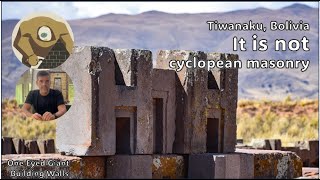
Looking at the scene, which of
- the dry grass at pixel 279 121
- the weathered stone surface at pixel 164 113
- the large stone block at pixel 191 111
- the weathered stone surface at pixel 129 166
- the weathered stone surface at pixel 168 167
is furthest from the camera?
the dry grass at pixel 279 121

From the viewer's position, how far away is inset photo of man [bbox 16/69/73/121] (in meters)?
13.9

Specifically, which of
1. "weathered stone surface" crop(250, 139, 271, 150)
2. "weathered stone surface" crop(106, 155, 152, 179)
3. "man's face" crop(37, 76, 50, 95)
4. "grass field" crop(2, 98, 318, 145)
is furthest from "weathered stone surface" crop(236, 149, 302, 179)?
"grass field" crop(2, 98, 318, 145)

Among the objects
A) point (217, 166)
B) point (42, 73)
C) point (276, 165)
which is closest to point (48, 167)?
point (42, 73)

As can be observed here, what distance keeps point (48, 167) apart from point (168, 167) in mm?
2044

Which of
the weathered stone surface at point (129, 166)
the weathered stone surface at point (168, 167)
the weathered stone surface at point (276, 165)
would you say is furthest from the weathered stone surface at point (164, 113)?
the weathered stone surface at point (276, 165)

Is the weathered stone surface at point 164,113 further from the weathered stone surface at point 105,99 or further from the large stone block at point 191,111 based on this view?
the weathered stone surface at point 105,99

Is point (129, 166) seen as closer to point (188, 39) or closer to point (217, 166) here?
point (217, 166)

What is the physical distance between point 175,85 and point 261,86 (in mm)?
61238

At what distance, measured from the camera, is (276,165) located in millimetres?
16359

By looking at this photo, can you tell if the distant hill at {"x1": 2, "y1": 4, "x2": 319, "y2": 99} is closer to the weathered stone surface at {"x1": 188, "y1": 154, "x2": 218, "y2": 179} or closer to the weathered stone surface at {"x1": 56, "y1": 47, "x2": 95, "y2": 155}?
the weathered stone surface at {"x1": 188, "y1": 154, "x2": 218, "y2": 179}

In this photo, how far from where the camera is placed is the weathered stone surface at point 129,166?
14219mm

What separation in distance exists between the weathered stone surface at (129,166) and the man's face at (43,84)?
54.6 inches

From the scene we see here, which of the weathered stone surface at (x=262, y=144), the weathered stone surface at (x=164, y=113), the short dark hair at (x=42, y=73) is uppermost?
the short dark hair at (x=42, y=73)

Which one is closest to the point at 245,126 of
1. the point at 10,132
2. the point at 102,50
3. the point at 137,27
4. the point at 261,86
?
the point at 10,132
